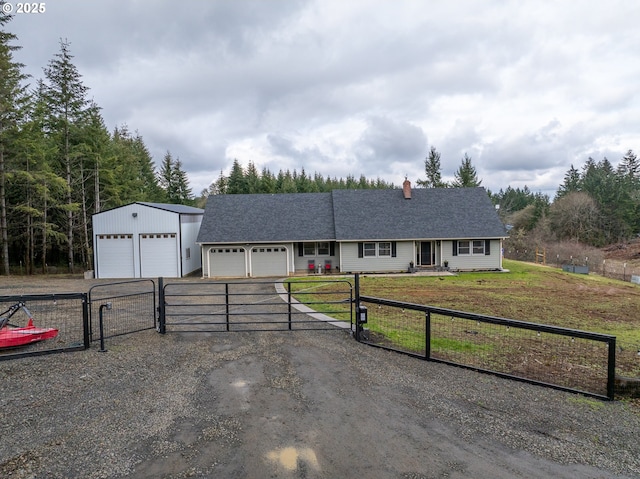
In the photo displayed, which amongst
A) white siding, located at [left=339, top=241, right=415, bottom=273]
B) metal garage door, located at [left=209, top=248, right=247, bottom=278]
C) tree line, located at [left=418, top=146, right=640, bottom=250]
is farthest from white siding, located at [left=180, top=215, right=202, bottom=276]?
tree line, located at [left=418, top=146, right=640, bottom=250]

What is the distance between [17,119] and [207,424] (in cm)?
2567

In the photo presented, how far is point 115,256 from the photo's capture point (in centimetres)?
2334

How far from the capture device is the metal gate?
8.98m

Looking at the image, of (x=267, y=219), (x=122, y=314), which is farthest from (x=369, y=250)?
(x=122, y=314)

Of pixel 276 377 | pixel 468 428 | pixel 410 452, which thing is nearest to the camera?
pixel 410 452

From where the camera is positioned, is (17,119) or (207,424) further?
(17,119)

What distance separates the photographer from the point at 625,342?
9305 mm

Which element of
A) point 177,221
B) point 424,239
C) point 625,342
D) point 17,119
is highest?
point 17,119

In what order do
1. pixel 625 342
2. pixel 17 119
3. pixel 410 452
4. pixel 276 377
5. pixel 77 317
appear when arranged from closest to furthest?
pixel 410 452 → pixel 276 377 → pixel 625 342 → pixel 77 317 → pixel 17 119

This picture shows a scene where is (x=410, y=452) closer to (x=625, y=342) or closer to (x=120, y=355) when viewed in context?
(x=120, y=355)

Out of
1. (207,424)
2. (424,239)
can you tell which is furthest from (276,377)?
(424,239)

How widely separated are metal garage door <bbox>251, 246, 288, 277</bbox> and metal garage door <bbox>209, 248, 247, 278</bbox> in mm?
680

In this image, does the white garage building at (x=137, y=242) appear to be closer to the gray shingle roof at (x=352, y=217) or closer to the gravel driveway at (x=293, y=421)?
the gray shingle roof at (x=352, y=217)

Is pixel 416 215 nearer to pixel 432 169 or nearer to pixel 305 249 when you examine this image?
pixel 305 249
